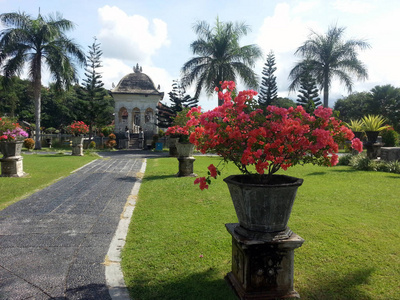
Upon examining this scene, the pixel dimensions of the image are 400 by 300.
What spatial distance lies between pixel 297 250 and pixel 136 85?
1048 inches

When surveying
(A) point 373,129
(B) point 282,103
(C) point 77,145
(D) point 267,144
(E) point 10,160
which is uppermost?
(B) point 282,103

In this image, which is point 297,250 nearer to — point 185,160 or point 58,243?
point 58,243

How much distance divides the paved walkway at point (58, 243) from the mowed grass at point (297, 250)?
34 cm

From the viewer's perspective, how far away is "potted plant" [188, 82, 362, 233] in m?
2.19

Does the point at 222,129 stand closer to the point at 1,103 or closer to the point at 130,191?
the point at 130,191

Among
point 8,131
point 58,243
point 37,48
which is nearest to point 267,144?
point 58,243

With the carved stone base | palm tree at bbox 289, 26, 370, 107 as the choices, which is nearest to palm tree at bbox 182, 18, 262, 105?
palm tree at bbox 289, 26, 370, 107

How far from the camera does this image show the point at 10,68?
59.7ft

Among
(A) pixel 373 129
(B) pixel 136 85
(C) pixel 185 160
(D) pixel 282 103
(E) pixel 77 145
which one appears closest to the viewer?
(C) pixel 185 160

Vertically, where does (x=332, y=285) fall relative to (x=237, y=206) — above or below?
below

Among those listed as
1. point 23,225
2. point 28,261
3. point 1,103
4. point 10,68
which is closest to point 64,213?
point 23,225

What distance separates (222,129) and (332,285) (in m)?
1.61

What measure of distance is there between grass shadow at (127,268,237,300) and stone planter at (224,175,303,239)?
0.53 m

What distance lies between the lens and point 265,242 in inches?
86.0
